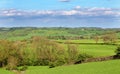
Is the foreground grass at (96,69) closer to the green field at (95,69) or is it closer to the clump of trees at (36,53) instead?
the green field at (95,69)

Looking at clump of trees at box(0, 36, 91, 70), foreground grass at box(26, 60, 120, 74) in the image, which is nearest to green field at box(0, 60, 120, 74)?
foreground grass at box(26, 60, 120, 74)

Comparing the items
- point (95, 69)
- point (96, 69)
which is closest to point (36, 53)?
point (95, 69)

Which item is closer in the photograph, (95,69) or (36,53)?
(95,69)

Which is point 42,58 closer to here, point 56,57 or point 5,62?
point 56,57

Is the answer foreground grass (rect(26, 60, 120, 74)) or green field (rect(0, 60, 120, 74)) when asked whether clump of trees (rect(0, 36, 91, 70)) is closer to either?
green field (rect(0, 60, 120, 74))

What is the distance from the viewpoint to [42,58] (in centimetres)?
13100

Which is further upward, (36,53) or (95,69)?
(95,69)

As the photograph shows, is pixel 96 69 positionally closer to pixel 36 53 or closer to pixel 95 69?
pixel 95 69

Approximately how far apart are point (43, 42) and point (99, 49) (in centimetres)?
3008

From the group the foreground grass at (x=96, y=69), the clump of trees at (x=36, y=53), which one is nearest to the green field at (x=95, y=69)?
the foreground grass at (x=96, y=69)

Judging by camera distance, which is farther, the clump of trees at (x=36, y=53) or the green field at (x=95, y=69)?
the clump of trees at (x=36, y=53)

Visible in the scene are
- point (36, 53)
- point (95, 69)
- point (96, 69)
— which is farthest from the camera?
point (36, 53)

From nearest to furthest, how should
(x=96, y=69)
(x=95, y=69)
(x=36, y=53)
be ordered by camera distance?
(x=96, y=69)
(x=95, y=69)
(x=36, y=53)

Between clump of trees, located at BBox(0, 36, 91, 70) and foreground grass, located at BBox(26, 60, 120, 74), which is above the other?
foreground grass, located at BBox(26, 60, 120, 74)
